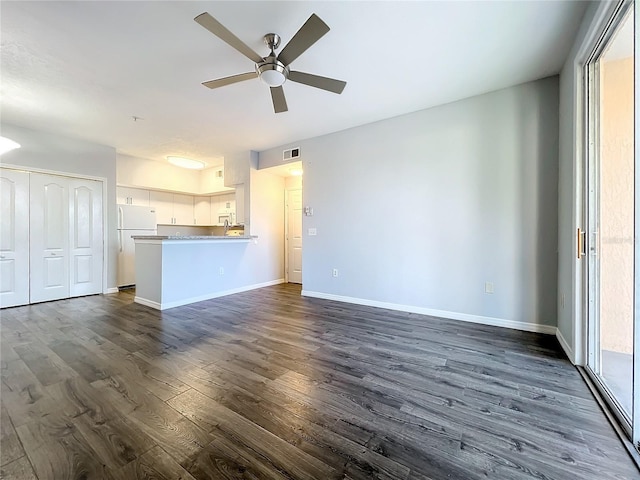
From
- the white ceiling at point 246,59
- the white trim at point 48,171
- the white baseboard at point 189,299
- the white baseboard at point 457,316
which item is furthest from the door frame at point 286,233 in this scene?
the white trim at point 48,171

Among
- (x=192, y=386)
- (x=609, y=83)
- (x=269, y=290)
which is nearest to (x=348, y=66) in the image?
(x=609, y=83)

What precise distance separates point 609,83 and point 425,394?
285 cm

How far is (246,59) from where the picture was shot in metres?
2.50

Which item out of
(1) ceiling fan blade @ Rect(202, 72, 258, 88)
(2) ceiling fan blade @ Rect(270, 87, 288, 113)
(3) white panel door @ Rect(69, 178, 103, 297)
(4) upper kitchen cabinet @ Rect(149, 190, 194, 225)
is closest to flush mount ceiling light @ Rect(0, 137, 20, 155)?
(3) white panel door @ Rect(69, 178, 103, 297)

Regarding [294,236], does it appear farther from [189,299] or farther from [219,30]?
[219,30]

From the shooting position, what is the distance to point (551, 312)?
9.40 ft

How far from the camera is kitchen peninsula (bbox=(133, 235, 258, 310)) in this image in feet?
13.0

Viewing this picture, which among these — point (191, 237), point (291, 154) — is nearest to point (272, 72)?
point (291, 154)

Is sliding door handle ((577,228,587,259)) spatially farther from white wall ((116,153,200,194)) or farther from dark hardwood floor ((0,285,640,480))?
white wall ((116,153,200,194))

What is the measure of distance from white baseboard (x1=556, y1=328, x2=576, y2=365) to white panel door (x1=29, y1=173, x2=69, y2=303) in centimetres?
688

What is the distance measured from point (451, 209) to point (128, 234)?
606 centimetres

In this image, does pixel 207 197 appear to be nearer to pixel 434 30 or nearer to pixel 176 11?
pixel 176 11

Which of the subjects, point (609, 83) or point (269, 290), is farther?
point (269, 290)

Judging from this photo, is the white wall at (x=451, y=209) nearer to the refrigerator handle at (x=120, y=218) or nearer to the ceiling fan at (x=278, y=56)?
the ceiling fan at (x=278, y=56)
